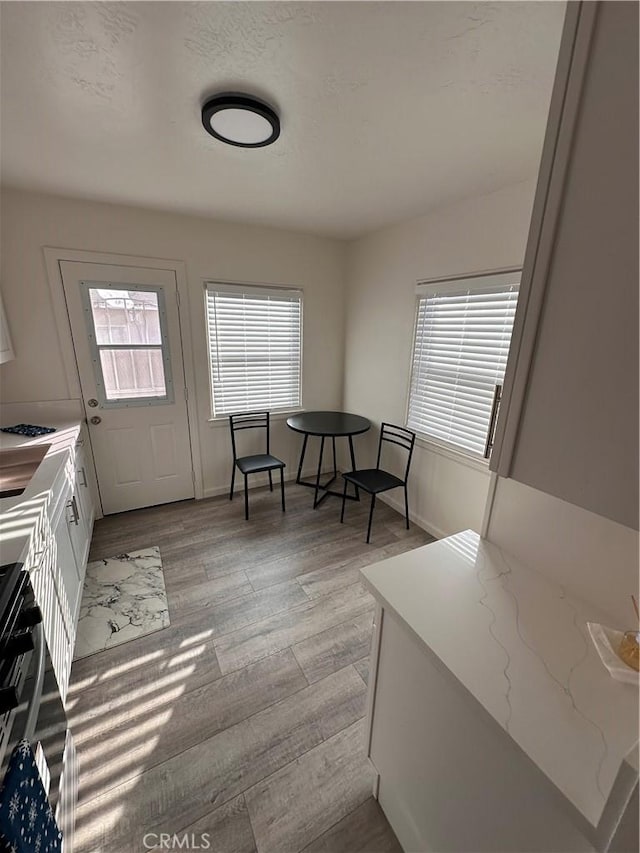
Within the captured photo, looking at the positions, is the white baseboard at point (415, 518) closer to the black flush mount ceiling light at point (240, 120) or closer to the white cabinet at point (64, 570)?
the white cabinet at point (64, 570)

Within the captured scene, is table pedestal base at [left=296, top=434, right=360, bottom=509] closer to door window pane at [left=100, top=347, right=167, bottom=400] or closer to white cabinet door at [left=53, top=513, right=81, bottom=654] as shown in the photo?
door window pane at [left=100, top=347, right=167, bottom=400]

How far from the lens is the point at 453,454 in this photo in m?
2.62

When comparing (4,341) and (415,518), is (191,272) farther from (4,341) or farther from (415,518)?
(415,518)

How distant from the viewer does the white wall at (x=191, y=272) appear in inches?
93.6

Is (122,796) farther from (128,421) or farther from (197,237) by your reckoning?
(197,237)

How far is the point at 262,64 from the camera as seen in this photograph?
3.84 ft

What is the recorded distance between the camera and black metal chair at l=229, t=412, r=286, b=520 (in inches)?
120

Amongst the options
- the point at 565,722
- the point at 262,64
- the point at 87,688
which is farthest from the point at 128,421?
the point at 565,722

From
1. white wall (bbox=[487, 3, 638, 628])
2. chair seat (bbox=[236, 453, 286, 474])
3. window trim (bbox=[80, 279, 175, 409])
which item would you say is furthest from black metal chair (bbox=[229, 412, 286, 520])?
white wall (bbox=[487, 3, 638, 628])

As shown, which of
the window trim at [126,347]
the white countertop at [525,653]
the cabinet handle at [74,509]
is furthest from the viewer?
the window trim at [126,347]

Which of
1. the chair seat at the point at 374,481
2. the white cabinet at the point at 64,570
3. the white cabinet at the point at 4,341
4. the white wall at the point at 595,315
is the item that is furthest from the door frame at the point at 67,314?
the white wall at the point at 595,315

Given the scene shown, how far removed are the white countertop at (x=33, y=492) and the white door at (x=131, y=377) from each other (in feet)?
1.27

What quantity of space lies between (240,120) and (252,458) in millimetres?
2432

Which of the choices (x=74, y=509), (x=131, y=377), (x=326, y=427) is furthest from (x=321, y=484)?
(x=74, y=509)
